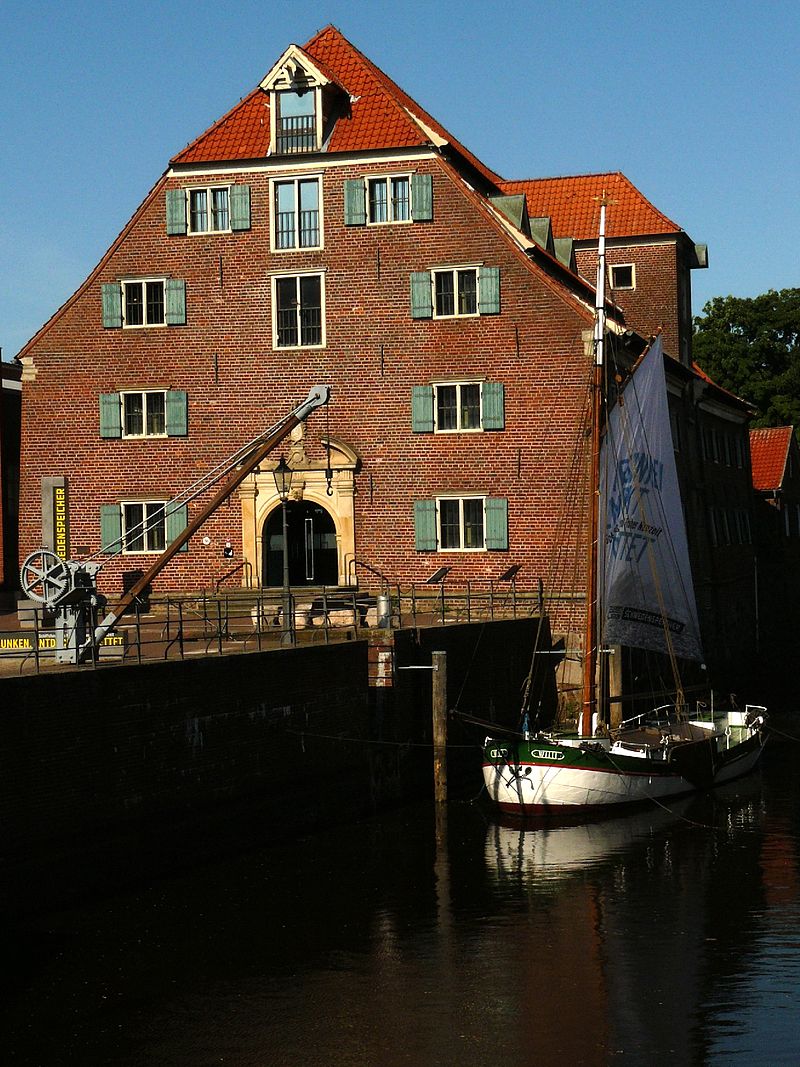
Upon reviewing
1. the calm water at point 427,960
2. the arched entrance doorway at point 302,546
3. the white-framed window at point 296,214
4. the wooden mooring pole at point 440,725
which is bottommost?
the calm water at point 427,960

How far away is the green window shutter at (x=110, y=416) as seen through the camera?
44.6 meters

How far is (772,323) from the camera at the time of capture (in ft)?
282

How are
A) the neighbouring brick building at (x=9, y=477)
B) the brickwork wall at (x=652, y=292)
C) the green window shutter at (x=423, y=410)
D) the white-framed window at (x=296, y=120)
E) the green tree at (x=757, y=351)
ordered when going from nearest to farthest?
1. the green window shutter at (x=423, y=410)
2. the white-framed window at (x=296, y=120)
3. the neighbouring brick building at (x=9, y=477)
4. the brickwork wall at (x=652, y=292)
5. the green tree at (x=757, y=351)

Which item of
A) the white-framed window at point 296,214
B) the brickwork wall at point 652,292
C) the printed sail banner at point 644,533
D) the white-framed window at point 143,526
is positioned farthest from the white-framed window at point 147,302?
the brickwork wall at point 652,292

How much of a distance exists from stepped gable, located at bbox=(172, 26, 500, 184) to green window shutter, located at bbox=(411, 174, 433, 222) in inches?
35.3

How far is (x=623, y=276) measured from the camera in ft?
186

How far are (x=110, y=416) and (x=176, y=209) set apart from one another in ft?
20.0

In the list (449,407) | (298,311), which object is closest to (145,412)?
(298,311)

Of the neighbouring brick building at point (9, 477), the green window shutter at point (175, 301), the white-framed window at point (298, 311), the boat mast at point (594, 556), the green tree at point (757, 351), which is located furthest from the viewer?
the green tree at point (757, 351)

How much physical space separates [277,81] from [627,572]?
17.6m

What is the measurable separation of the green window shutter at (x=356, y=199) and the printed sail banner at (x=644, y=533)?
395 inches

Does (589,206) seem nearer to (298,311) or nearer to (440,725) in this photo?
(298,311)

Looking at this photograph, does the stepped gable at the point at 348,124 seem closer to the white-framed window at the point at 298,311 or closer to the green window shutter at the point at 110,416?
the white-framed window at the point at 298,311

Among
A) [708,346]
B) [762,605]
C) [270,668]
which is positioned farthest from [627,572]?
[708,346]
